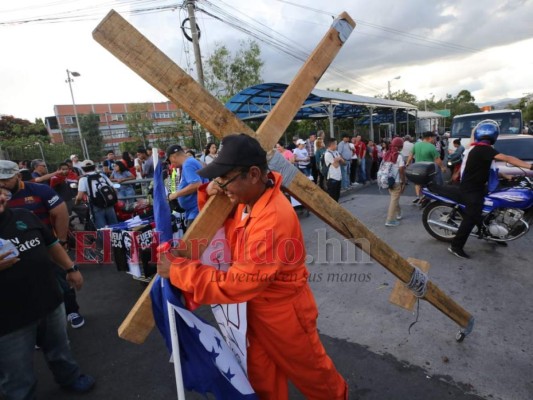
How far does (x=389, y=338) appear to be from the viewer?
2916 millimetres

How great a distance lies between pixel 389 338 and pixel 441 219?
3.08 metres

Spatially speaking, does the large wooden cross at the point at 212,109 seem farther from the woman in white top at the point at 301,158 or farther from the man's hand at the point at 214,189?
the woman in white top at the point at 301,158

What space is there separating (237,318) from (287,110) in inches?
42.1

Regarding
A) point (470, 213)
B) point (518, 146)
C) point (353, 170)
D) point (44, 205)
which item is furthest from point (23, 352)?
point (353, 170)

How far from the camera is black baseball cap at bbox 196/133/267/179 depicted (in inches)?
50.1

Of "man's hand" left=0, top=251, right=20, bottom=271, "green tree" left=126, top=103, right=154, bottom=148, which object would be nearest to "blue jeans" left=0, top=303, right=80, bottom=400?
"man's hand" left=0, top=251, right=20, bottom=271

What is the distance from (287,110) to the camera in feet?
4.95

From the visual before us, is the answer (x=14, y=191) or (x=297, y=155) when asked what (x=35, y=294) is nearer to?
(x=14, y=191)

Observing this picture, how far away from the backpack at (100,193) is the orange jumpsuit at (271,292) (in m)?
4.47

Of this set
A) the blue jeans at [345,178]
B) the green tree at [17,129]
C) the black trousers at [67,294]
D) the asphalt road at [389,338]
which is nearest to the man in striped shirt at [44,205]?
the black trousers at [67,294]

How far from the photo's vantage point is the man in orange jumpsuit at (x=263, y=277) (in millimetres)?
1289

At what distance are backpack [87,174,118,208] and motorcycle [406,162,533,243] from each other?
16.5ft

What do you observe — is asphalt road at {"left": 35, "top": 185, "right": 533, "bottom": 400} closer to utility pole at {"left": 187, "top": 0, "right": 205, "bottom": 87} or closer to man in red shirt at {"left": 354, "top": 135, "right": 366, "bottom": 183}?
man in red shirt at {"left": 354, "top": 135, "right": 366, "bottom": 183}

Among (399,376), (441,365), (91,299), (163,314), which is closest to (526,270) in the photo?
(441,365)
